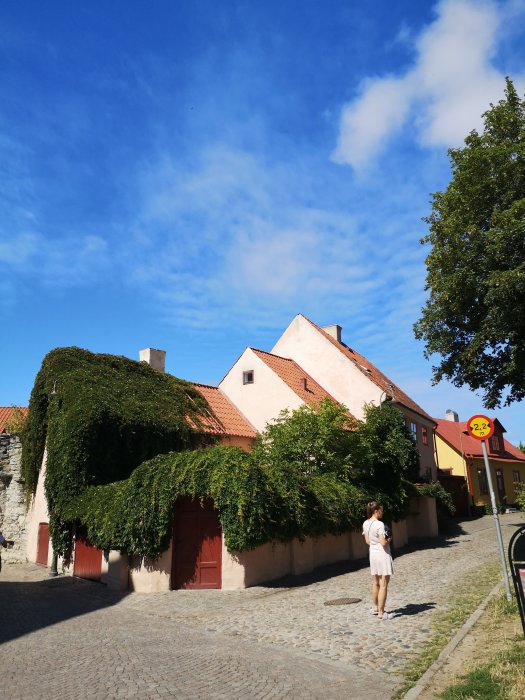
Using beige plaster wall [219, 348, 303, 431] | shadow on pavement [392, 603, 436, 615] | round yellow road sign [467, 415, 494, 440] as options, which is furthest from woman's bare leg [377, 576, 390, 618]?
beige plaster wall [219, 348, 303, 431]

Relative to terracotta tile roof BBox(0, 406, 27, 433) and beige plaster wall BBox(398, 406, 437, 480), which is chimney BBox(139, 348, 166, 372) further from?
beige plaster wall BBox(398, 406, 437, 480)

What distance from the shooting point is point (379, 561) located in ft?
28.8

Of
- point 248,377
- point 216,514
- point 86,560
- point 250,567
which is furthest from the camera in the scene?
point 248,377

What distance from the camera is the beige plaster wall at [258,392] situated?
25.4 metres

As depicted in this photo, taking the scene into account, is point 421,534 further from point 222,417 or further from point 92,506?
point 92,506

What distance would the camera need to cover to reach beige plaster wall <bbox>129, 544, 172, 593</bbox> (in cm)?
1372

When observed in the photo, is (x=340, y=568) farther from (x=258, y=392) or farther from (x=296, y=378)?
(x=296, y=378)

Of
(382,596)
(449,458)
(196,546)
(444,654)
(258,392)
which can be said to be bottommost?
(444,654)

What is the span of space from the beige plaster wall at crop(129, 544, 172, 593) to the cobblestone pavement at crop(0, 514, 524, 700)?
0.46 meters

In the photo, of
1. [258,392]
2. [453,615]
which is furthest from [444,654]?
[258,392]

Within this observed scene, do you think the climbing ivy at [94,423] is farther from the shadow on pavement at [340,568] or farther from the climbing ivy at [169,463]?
the shadow on pavement at [340,568]

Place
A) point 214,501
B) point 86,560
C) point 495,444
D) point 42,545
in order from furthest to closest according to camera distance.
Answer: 1. point 495,444
2. point 42,545
3. point 86,560
4. point 214,501

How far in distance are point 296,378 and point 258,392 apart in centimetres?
254

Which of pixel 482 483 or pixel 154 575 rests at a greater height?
pixel 482 483
